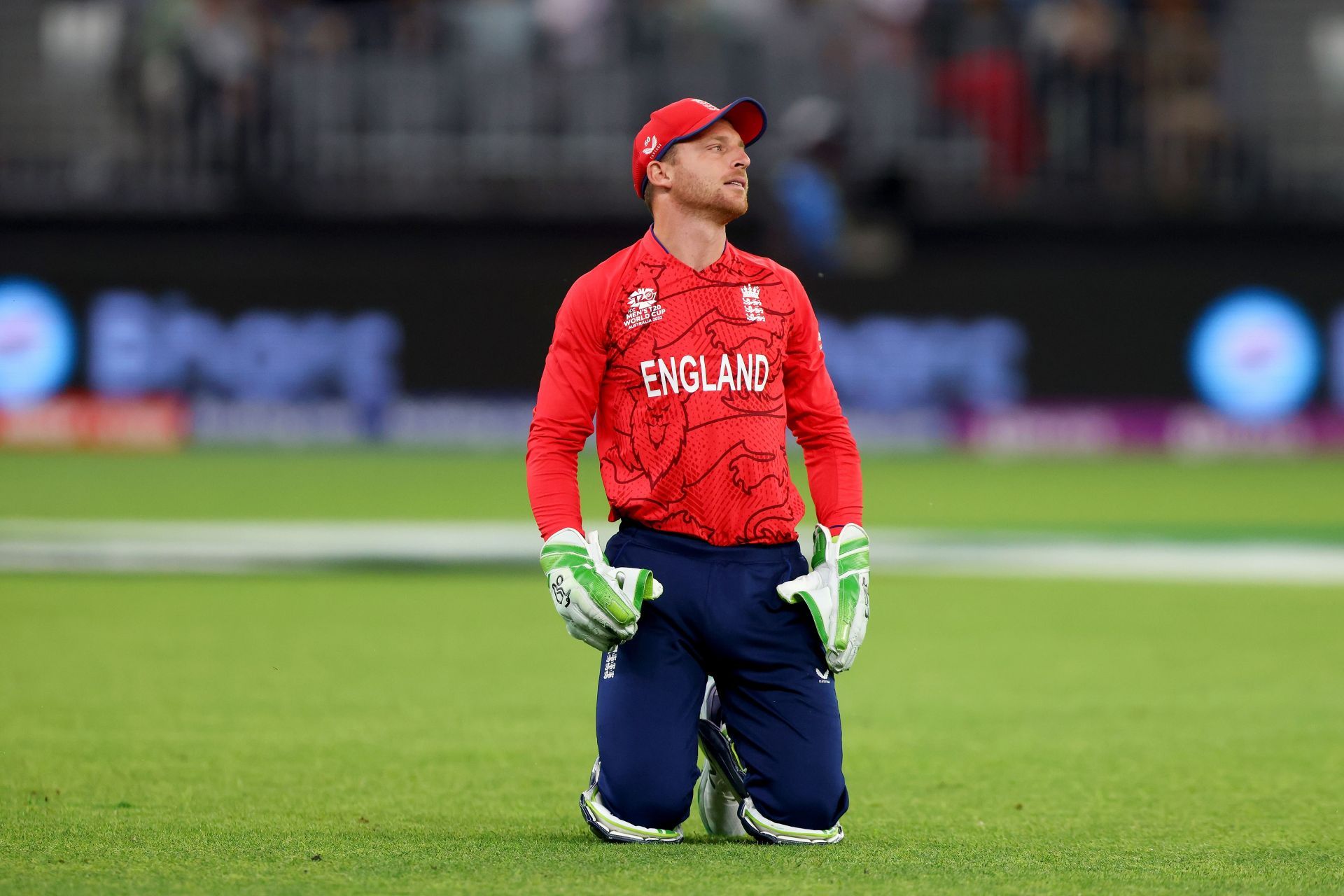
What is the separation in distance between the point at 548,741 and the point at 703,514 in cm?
174

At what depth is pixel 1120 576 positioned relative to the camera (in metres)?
11.0

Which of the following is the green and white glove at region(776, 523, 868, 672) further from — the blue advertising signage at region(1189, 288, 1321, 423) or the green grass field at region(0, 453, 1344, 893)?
the blue advertising signage at region(1189, 288, 1321, 423)

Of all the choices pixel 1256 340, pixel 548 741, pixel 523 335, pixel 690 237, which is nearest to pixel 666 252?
pixel 690 237

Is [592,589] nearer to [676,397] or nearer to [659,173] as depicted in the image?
[676,397]

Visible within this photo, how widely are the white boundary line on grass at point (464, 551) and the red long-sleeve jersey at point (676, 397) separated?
20.3 feet

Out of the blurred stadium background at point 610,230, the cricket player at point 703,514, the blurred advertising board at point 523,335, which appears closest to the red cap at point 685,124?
the cricket player at point 703,514

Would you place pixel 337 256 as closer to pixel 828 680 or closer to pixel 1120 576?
pixel 1120 576

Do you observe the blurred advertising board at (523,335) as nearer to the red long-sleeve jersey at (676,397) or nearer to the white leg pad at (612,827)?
the red long-sleeve jersey at (676,397)

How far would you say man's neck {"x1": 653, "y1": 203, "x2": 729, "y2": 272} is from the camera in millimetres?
5188

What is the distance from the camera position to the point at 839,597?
5004mm

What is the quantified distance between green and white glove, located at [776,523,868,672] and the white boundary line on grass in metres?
6.18

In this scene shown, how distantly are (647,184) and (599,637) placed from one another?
120 centimetres

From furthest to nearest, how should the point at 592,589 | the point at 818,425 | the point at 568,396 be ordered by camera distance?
the point at 818,425 < the point at 568,396 < the point at 592,589

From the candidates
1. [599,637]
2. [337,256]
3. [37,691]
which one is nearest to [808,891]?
[599,637]
